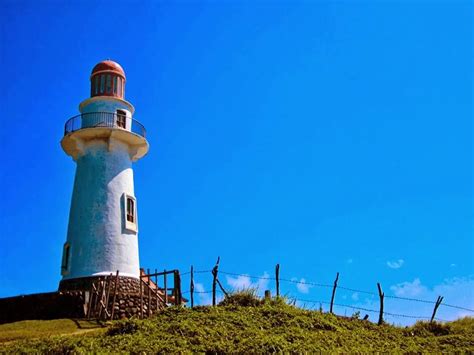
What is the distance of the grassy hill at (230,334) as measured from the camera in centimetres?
1508

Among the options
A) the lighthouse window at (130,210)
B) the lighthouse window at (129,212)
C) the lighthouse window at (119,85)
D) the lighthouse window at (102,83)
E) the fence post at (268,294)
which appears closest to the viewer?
the fence post at (268,294)

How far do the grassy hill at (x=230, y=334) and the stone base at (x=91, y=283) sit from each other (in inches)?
127

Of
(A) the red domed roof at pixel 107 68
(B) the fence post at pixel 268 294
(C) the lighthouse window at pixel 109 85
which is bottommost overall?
(B) the fence post at pixel 268 294

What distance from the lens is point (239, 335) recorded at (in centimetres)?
1586

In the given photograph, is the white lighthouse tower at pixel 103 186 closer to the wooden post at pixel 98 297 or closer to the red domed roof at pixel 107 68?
the red domed roof at pixel 107 68

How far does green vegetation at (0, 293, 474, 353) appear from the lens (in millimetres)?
15055

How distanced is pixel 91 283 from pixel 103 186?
4.28 m

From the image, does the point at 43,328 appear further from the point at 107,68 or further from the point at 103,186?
the point at 107,68

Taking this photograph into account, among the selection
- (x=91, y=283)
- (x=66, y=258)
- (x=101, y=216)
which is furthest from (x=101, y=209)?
(x=91, y=283)

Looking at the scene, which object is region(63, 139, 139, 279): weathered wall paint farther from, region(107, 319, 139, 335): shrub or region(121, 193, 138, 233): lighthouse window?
region(107, 319, 139, 335): shrub

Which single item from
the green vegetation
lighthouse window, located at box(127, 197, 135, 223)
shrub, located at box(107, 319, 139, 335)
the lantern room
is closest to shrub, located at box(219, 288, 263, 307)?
the green vegetation

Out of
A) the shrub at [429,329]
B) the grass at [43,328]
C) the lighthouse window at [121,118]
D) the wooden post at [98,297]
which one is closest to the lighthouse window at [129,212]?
the lighthouse window at [121,118]

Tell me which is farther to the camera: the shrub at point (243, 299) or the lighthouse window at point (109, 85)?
the lighthouse window at point (109, 85)

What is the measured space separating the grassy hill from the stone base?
321 cm
